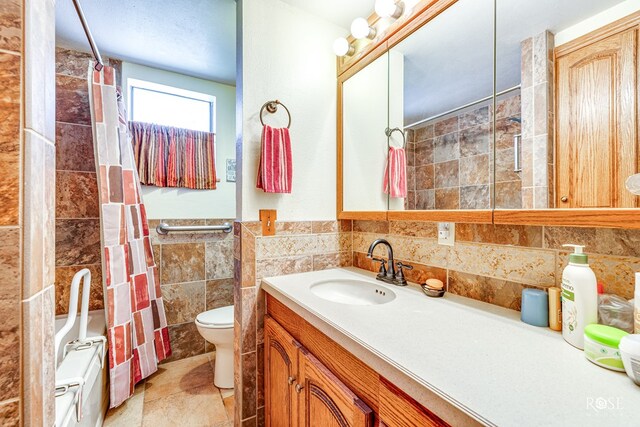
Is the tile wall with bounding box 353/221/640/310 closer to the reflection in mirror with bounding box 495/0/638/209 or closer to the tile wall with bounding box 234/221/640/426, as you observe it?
the tile wall with bounding box 234/221/640/426

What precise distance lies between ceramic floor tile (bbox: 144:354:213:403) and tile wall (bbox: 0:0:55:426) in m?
1.61

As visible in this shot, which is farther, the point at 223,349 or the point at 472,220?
the point at 223,349

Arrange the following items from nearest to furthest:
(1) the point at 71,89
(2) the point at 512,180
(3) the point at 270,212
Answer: (2) the point at 512,180 → (3) the point at 270,212 → (1) the point at 71,89

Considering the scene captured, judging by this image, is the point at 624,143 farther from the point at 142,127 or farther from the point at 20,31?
the point at 142,127

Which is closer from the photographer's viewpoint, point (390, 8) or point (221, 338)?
point (390, 8)

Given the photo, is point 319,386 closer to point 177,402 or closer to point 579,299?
point 579,299

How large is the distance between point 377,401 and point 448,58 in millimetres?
1264

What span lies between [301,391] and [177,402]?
4.00ft

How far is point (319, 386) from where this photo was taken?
0.89m

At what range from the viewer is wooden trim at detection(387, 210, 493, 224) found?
0.94 meters

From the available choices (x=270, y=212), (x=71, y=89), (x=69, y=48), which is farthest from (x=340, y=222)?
(x=69, y=48)

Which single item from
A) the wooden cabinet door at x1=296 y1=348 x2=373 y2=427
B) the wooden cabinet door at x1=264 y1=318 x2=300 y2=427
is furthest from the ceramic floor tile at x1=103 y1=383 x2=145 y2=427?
the wooden cabinet door at x1=296 y1=348 x2=373 y2=427

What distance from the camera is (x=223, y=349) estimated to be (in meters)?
1.85

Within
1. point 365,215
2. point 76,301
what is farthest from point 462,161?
point 76,301
